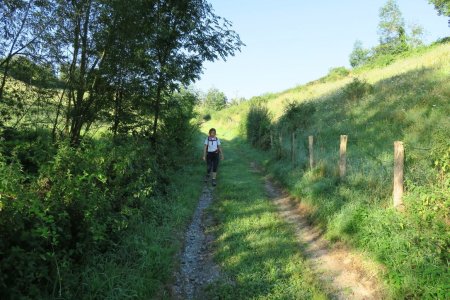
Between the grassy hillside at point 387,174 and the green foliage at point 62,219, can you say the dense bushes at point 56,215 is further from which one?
the grassy hillside at point 387,174

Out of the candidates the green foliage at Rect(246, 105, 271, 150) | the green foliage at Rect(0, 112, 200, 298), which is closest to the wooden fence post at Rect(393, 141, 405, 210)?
the green foliage at Rect(0, 112, 200, 298)

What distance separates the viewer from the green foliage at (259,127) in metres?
21.4

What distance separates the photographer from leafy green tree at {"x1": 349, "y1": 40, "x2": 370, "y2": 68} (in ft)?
251

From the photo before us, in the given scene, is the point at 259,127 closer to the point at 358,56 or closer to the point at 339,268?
the point at 339,268

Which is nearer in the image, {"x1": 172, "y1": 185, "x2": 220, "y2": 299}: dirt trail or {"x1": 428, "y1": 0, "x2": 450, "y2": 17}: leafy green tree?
{"x1": 172, "y1": 185, "x2": 220, "y2": 299}: dirt trail

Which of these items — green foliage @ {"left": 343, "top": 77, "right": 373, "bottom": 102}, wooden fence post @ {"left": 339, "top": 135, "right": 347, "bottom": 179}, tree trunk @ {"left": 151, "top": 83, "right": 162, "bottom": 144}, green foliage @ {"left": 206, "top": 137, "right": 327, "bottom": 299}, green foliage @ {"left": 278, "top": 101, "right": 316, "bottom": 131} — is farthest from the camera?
green foliage @ {"left": 278, "top": 101, "right": 316, "bottom": 131}

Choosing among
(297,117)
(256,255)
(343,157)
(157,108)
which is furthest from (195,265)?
(297,117)

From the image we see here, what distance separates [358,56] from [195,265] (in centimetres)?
8351

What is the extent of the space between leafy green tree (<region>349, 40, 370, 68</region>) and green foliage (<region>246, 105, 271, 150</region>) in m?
58.7

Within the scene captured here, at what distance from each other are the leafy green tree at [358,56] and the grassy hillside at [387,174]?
60.9 metres

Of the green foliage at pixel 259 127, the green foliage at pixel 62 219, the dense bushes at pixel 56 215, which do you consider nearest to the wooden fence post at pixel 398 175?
the green foliage at pixel 62 219

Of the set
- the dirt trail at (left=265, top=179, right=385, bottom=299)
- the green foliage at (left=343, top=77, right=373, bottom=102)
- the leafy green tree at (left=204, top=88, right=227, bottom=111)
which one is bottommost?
the dirt trail at (left=265, top=179, right=385, bottom=299)

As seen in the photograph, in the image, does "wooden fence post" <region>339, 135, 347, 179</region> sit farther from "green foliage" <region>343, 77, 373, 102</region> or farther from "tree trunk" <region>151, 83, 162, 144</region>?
"green foliage" <region>343, 77, 373, 102</region>

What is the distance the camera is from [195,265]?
5.91 metres
